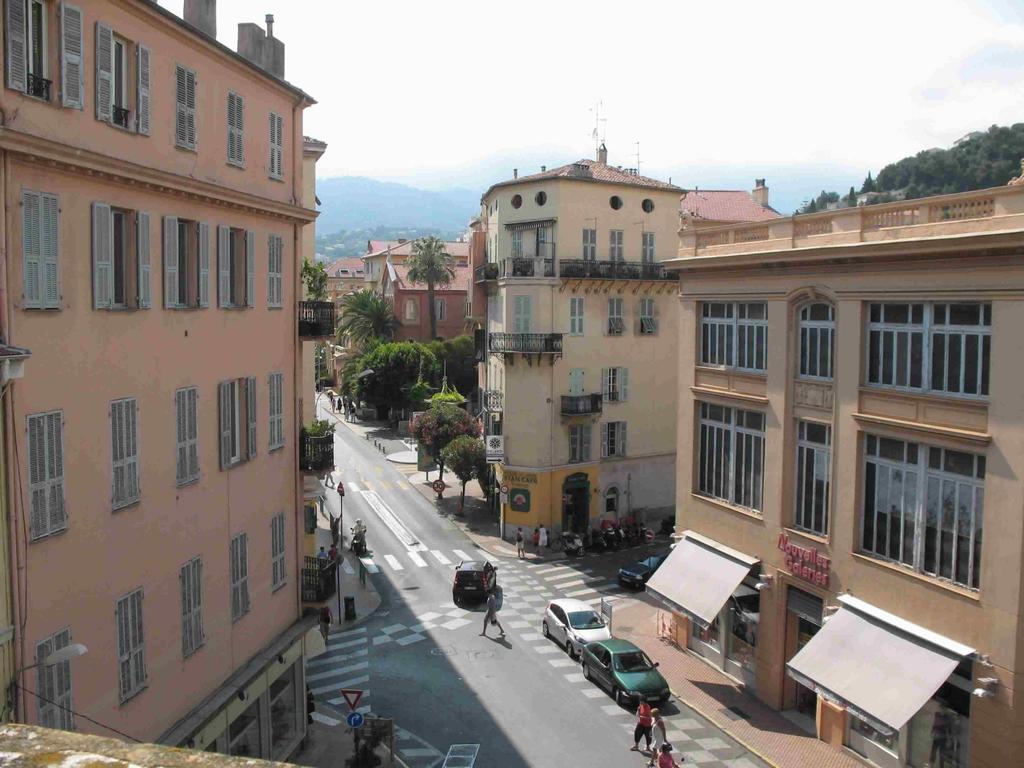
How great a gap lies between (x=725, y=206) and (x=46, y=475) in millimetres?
47154

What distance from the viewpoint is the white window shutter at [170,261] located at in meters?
15.5

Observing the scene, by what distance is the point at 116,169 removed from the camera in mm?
13711

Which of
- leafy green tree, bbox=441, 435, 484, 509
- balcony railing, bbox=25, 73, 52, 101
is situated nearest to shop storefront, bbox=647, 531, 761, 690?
balcony railing, bbox=25, 73, 52, 101

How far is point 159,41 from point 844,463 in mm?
17366

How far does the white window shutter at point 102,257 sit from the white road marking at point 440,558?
2781 cm

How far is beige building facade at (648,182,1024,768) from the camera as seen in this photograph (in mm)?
17891

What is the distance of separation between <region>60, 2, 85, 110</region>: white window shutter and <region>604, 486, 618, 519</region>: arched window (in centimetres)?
3547

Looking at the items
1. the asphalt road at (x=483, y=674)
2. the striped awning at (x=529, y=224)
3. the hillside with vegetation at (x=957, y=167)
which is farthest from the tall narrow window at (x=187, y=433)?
the hillside with vegetation at (x=957, y=167)

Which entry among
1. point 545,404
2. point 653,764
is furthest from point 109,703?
point 545,404

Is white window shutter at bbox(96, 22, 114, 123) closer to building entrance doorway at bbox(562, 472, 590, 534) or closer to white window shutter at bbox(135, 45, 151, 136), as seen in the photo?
white window shutter at bbox(135, 45, 151, 136)

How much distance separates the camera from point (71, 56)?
12.8 metres

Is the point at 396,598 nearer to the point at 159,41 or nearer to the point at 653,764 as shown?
the point at 653,764

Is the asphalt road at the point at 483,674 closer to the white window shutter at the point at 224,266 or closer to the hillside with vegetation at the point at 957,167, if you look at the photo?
the white window shutter at the point at 224,266

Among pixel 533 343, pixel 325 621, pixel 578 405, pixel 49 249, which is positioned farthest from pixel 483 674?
pixel 533 343
